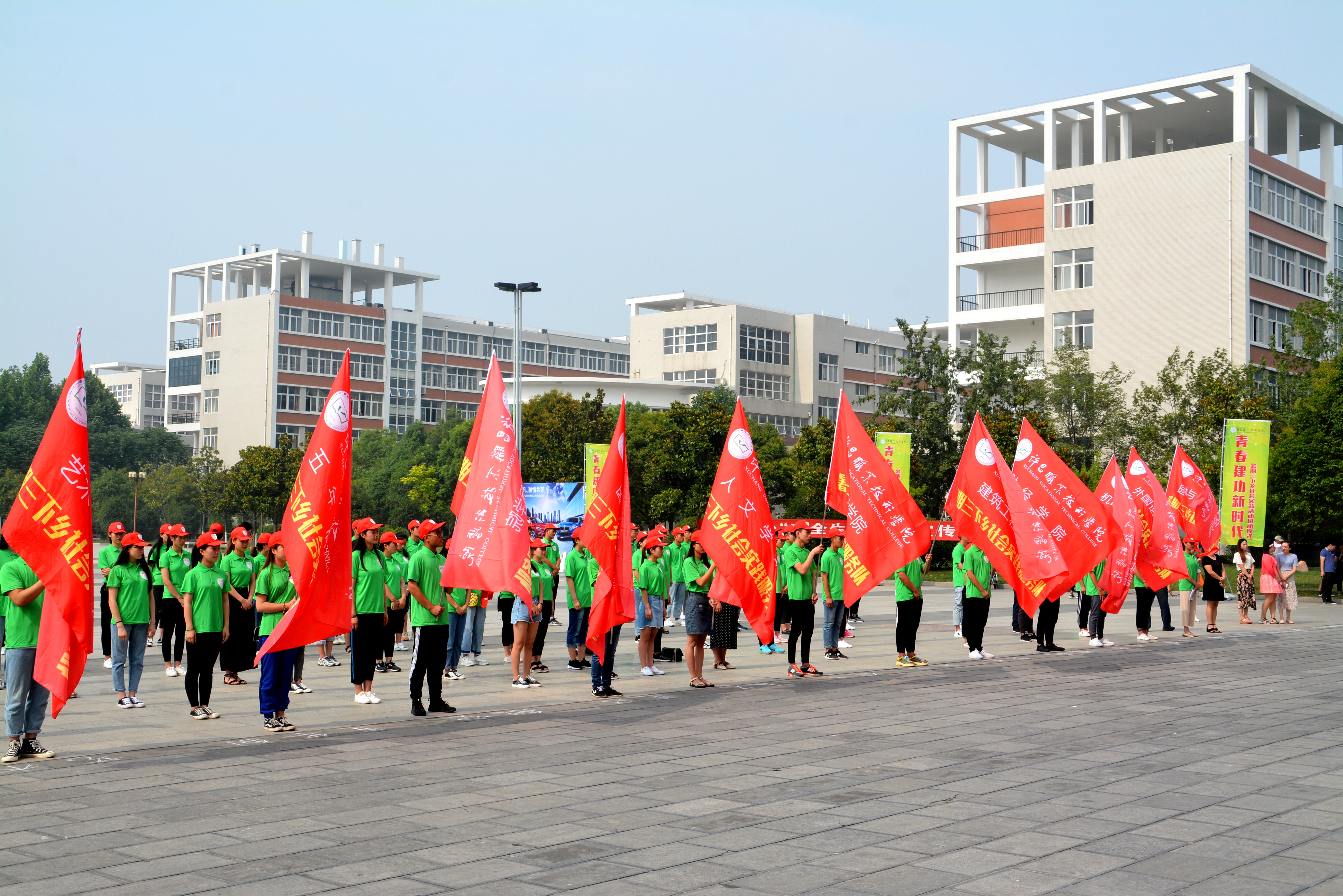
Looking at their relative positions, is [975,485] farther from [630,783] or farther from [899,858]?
[899,858]

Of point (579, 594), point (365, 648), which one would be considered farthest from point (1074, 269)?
point (365, 648)

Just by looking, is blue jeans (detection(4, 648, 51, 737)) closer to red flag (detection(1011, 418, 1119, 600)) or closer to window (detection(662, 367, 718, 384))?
red flag (detection(1011, 418, 1119, 600))

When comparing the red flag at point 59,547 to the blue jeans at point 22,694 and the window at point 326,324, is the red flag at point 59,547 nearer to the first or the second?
the blue jeans at point 22,694

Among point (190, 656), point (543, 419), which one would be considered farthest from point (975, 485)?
point (543, 419)

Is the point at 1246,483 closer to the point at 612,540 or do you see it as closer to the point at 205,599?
the point at 612,540

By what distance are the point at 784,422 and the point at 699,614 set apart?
77.8m

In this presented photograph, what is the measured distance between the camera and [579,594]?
1506cm

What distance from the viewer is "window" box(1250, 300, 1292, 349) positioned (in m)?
53.7

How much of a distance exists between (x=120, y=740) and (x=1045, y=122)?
5566 centimetres

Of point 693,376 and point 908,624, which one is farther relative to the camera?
point 693,376

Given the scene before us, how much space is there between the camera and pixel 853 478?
15.8m

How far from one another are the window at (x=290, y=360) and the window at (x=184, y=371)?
481 inches

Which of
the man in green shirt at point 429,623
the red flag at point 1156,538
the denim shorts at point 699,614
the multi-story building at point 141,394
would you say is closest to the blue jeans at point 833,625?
the denim shorts at point 699,614

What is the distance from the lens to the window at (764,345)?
88.6m
